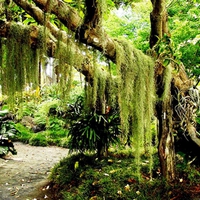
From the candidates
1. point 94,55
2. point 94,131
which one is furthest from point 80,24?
point 94,131

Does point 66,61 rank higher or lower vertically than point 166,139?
higher

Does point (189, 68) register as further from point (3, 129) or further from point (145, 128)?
point (3, 129)

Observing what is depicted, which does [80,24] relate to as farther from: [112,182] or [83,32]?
[112,182]

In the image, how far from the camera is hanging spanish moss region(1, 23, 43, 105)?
273 centimetres

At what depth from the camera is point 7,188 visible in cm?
471

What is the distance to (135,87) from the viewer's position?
123 inches

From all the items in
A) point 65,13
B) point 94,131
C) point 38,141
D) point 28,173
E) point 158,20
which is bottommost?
point 28,173

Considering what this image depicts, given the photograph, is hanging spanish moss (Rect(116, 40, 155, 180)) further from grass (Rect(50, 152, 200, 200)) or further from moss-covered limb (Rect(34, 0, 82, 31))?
grass (Rect(50, 152, 200, 200))

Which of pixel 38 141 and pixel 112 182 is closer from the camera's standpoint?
pixel 112 182

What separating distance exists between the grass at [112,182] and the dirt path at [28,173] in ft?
1.18

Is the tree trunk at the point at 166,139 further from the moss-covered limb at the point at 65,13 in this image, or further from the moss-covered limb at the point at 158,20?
the moss-covered limb at the point at 65,13

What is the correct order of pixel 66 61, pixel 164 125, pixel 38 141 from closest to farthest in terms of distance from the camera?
pixel 66 61
pixel 164 125
pixel 38 141

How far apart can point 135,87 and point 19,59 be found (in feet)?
4.76

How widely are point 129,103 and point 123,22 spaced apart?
4.62 metres
